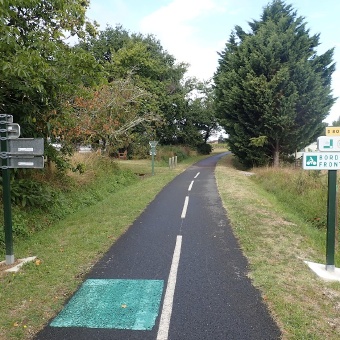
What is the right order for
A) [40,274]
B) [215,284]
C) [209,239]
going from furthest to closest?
[209,239] → [40,274] → [215,284]

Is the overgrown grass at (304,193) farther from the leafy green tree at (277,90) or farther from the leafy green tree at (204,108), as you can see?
the leafy green tree at (204,108)

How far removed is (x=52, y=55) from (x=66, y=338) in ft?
20.1

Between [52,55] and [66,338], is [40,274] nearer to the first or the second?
[66,338]

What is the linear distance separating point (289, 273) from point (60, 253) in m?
4.23

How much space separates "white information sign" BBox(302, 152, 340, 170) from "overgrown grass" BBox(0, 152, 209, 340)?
4.17 m

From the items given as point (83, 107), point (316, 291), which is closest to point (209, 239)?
point (316, 291)

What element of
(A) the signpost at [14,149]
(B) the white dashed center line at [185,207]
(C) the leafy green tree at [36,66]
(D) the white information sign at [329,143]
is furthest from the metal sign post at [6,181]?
(D) the white information sign at [329,143]

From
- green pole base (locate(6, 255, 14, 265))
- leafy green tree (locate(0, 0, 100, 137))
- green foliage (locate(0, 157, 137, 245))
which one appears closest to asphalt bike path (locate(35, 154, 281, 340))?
green pole base (locate(6, 255, 14, 265))

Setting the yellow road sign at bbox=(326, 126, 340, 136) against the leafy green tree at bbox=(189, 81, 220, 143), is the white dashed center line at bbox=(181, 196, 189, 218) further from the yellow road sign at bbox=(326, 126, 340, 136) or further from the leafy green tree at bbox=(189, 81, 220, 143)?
the leafy green tree at bbox=(189, 81, 220, 143)

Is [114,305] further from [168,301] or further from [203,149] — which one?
[203,149]

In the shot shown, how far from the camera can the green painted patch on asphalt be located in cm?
362

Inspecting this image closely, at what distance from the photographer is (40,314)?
12.5 ft

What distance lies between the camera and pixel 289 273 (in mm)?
5016

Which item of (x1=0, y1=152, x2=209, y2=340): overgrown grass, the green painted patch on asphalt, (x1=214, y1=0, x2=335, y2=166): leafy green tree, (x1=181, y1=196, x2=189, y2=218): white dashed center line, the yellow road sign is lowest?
the green painted patch on asphalt
